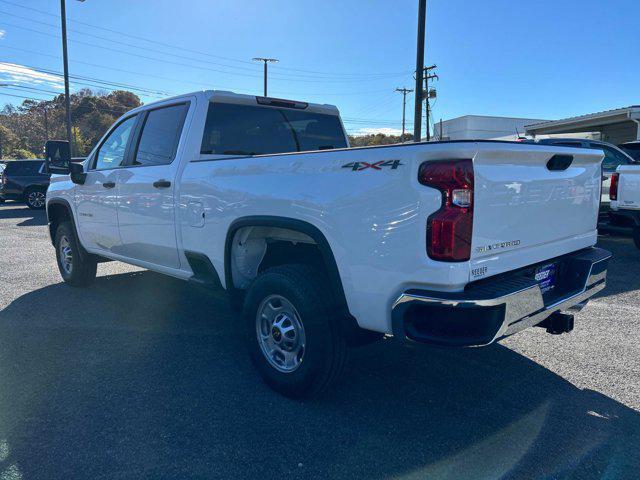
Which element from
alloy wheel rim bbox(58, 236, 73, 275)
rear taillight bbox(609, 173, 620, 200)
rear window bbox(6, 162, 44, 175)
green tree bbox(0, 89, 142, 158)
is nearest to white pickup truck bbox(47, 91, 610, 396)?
alloy wheel rim bbox(58, 236, 73, 275)

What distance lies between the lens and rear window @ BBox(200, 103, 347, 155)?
14.6 feet

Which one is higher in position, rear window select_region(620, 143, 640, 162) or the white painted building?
the white painted building

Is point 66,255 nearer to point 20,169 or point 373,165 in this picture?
point 373,165

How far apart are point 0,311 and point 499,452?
5.09 meters

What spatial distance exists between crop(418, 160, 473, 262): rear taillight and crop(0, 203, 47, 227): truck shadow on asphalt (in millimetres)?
13942

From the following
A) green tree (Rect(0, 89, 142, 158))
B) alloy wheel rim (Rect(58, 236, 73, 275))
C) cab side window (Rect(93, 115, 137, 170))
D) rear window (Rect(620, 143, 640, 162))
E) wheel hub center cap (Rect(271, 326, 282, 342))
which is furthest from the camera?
green tree (Rect(0, 89, 142, 158))

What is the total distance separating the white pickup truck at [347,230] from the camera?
8.30ft

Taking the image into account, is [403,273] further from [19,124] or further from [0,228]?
[19,124]

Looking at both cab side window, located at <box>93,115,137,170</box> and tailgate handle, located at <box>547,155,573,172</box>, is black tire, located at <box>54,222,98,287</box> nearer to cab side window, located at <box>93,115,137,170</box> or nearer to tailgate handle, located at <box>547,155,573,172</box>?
cab side window, located at <box>93,115,137,170</box>

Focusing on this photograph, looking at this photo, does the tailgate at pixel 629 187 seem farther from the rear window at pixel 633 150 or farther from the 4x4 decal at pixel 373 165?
the 4x4 decal at pixel 373 165

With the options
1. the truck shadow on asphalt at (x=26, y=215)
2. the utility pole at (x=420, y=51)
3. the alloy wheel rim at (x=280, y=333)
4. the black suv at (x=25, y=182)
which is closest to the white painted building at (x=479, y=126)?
the utility pole at (x=420, y=51)

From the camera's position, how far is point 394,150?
2.62 metres

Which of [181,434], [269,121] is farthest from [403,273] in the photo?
[269,121]

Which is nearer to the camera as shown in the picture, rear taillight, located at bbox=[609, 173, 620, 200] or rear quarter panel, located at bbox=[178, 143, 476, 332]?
rear quarter panel, located at bbox=[178, 143, 476, 332]
